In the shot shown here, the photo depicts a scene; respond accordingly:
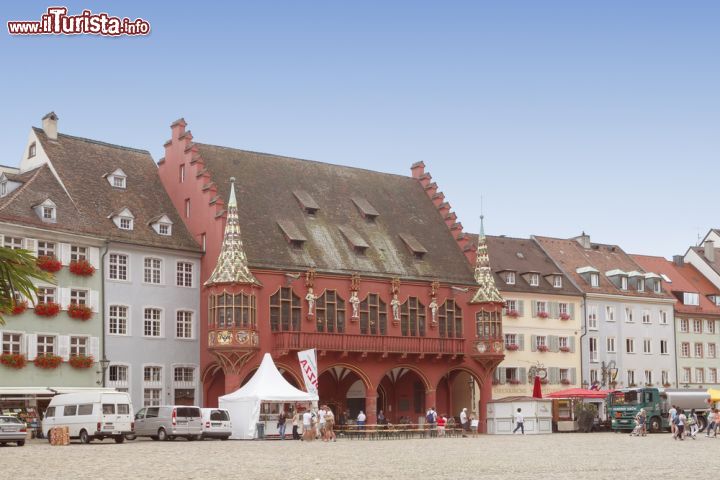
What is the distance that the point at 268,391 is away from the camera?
51750 millimetres

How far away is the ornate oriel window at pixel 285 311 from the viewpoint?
59.5m

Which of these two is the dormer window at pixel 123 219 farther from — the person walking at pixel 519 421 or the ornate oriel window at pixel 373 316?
the person walking at pixel 519 421

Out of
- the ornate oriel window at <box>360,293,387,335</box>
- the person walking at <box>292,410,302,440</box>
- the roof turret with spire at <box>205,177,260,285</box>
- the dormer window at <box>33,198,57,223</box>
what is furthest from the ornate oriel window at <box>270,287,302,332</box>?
the dormer window at <box>33,198,57,223</box>

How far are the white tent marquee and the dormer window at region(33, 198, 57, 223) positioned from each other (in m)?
11.9

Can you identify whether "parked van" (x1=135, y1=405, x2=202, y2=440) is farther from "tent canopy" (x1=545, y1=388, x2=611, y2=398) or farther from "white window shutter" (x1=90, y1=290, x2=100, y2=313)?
A: "tent canopy" (x1=545, y1=388, x2=611, y2=398)

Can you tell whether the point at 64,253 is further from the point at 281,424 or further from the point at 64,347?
the point at 281,424

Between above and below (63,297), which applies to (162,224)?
above

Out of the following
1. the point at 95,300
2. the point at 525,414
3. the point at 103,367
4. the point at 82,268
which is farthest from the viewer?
the point at 525,414

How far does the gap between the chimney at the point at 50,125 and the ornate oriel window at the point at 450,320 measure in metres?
23.9

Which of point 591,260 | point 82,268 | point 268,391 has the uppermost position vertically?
point 591,260

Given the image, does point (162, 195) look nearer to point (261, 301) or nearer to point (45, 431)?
point (261, 301)

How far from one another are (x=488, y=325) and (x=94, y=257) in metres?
23.8

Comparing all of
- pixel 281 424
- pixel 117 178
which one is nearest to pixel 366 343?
pixel 281 424

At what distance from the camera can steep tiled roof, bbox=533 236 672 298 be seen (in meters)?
80.9
